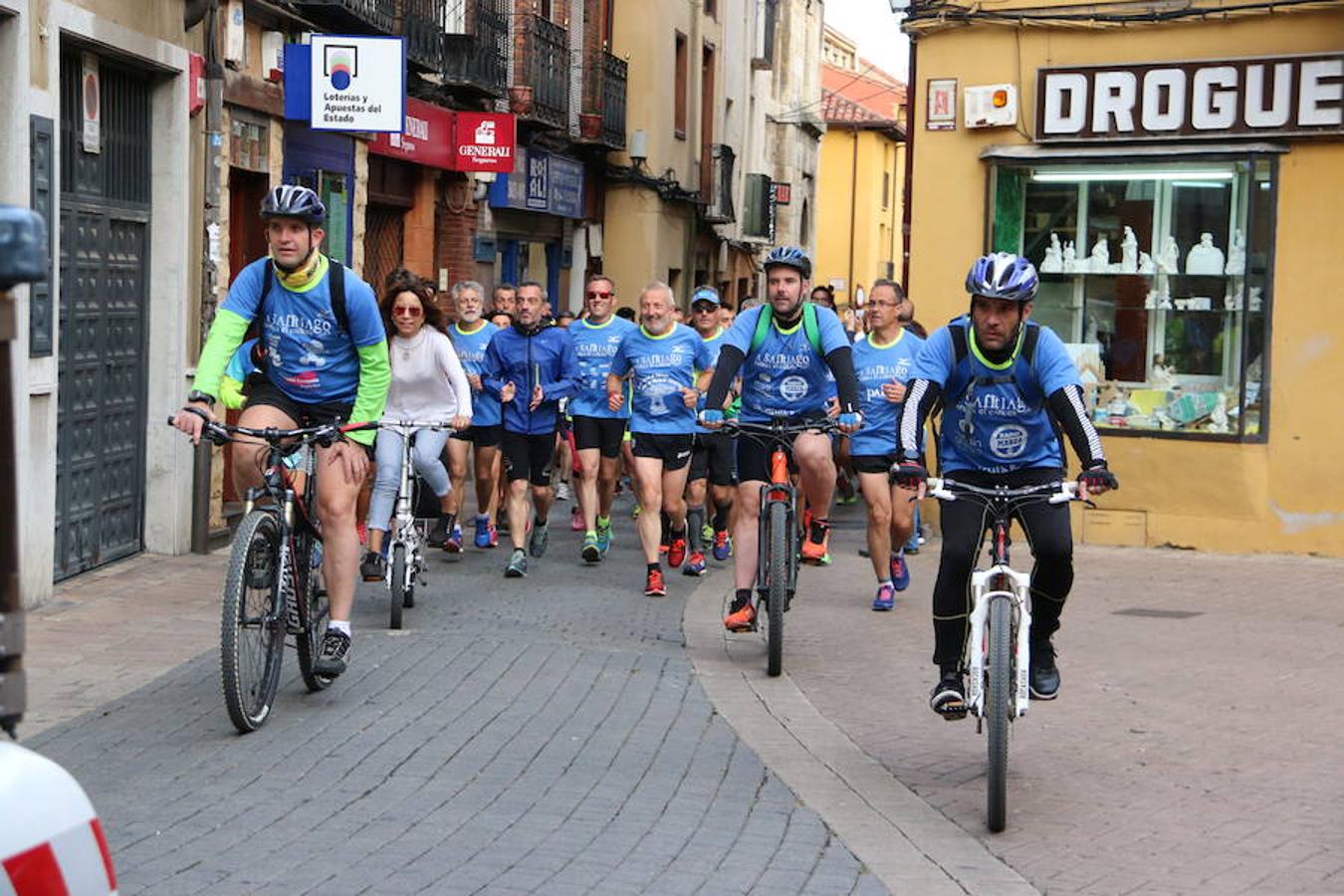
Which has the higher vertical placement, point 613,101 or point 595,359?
point 613,101

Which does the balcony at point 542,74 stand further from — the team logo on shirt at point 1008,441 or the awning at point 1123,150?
the team logo on shirt at point 1008,441

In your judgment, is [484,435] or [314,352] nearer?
[314,352]

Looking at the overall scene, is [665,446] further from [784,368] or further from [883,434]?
[784,368]

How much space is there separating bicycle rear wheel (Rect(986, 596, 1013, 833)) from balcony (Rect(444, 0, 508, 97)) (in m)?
16.4

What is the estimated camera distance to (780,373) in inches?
411

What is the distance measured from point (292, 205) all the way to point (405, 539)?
3.33 m

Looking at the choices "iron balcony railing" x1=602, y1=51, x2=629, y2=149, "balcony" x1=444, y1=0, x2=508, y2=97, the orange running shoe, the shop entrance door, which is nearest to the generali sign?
the orange running shoe

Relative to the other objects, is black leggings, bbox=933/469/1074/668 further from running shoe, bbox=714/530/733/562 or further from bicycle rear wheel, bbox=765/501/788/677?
running shoe, bbox=714/530/733/562

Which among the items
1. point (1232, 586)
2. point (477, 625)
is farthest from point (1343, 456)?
point (477, 625)

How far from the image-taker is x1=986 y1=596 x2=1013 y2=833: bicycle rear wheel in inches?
263

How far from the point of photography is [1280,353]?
616 inches

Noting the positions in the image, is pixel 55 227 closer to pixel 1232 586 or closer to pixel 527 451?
pixel 527 451

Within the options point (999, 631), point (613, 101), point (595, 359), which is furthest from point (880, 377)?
point (613, 101)

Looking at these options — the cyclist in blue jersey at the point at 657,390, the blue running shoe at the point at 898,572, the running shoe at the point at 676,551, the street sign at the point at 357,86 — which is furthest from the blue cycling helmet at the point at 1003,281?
the street sign at the point at 357,86
